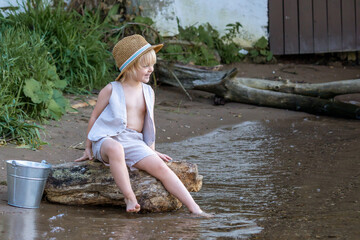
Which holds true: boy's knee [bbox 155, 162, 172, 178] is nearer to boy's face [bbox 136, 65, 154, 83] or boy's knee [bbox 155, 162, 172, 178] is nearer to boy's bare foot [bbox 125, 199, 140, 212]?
boy's bare foot [bbox 125, 199, 140, 212]

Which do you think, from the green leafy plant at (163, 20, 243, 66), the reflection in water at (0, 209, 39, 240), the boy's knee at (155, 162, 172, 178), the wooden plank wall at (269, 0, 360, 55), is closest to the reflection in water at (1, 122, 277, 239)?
the reflection in water at (0, 209, 39, 240)

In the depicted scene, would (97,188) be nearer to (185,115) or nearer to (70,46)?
(185,115)

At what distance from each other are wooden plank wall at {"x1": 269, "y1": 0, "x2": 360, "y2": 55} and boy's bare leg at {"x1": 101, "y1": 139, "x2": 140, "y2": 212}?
7.27m

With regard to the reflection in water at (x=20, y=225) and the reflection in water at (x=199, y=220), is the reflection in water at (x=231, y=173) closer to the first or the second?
the reflection in water at (x=199, y=220)

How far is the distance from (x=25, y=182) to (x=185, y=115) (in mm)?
3983

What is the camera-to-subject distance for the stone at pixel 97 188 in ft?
12.0

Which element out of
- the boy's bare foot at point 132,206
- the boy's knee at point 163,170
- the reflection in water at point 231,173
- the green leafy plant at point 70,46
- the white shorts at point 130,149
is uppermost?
the green leafy plant at point 70,46

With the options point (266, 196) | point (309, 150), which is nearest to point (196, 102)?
point (309, 150)

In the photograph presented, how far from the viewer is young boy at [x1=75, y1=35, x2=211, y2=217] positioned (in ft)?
11.5

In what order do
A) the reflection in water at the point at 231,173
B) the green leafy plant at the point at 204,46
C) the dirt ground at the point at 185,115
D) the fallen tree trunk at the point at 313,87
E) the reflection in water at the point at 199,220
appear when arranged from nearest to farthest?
the reflection in water at the point at 199,220
the reflection in water at the point at 231,173
the dirt ground at the point at 185,115
the fallen tree trunk at the point at 313,87
the green leafy plant at the point at 204,46

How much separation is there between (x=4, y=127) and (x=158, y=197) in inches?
84.4

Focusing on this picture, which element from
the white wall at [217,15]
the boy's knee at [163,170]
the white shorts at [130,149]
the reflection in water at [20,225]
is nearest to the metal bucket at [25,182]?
the reflection in water at [20,225]

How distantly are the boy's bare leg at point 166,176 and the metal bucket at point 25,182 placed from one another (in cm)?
63

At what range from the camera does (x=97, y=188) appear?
12.1ft
